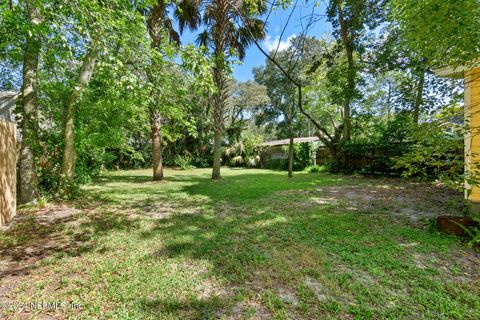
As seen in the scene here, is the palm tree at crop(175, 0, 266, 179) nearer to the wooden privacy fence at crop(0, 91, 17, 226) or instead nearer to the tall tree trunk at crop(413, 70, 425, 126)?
the wooden privacy fence at crop(0, 91, 17, 226)

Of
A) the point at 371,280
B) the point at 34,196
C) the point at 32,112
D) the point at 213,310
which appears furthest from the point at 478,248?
the point at 32,112

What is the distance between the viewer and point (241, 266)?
8.78 feet

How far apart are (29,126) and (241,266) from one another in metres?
5.40

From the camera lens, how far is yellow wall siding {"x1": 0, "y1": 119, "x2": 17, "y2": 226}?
395 centimetres

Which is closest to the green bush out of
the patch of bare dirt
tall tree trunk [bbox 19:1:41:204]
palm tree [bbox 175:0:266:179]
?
palm tree [bbox 175:0:266:179]

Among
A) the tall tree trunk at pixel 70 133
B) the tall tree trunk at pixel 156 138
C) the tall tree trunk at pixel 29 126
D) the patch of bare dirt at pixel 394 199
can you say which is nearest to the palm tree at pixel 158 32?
the tall tree trunk at pixel 156 138

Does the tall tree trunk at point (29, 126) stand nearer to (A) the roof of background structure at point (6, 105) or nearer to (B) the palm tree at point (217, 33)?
(B) the palm tree at point (217, 33)

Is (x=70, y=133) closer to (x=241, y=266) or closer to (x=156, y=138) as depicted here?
(x=156, y=138)

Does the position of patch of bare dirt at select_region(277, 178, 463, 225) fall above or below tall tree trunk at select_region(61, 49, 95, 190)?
below

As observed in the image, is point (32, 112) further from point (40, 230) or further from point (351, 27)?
point (351, 27)

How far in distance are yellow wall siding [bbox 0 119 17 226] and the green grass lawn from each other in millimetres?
281

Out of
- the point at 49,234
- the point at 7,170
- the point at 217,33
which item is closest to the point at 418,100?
the point at 217,33

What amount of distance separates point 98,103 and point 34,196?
9.64ft

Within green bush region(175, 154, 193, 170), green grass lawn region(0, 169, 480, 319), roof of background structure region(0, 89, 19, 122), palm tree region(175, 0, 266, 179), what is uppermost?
palm tree region(175, 0, 266, 179)
